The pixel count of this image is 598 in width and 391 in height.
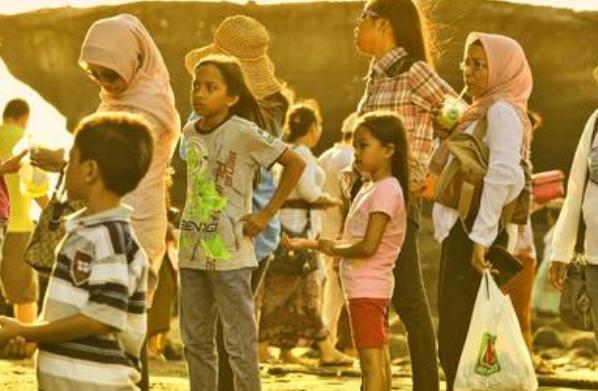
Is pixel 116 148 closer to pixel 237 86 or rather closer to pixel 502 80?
pixel 237 86

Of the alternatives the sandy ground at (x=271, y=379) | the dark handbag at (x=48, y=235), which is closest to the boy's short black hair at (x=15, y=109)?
the sandy ground at (x=271, y=379)

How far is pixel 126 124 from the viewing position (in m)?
5.62

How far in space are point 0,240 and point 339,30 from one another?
17.6ft

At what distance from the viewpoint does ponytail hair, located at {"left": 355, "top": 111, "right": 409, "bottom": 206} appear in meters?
7.64

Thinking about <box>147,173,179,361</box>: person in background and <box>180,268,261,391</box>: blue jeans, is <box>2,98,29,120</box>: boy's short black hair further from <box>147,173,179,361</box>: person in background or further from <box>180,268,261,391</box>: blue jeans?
<box>180,268,261,391</box>: blue jeans

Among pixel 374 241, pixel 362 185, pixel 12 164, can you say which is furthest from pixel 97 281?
pixel 12 164

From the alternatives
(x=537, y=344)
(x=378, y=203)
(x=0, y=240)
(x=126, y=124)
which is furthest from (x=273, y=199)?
(x=537, y=344)

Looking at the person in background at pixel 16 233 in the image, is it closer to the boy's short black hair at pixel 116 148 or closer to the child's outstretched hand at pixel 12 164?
the child's outstretched hand at pixel 12 164

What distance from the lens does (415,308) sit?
7.87m

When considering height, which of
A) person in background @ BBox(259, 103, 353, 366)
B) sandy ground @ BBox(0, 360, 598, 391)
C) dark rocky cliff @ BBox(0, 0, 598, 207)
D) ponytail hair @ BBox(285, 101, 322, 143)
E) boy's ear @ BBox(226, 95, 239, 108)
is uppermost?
dark rocky cliff @ BBox(0, 0, 598, 207)

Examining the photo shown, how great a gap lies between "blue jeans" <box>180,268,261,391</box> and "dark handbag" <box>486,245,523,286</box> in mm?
985

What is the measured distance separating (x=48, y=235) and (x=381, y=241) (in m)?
1.73

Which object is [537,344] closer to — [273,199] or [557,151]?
[557,151]

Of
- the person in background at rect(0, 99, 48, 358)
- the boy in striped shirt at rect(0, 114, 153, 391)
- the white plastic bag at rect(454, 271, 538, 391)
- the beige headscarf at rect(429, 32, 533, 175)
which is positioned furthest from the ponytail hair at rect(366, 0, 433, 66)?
the person in background at rect(0, 99, 48, 358)
